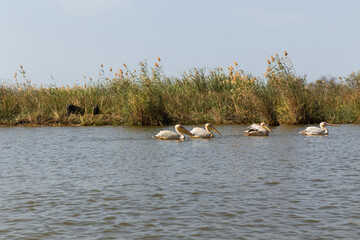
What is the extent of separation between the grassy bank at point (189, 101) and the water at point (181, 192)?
7.83 meters

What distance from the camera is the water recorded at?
5691 mm

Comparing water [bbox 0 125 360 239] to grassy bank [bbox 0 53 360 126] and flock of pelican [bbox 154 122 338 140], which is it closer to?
flock of pelican [bbox 154 122 338 140]

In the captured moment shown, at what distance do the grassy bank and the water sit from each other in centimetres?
783

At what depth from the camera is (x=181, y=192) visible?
7.61 meters

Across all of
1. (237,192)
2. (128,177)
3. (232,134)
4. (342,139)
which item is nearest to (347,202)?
(237,192)

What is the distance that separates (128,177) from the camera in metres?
9.09

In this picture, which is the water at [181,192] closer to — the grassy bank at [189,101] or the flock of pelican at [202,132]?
the flock of pelican at [202,132]

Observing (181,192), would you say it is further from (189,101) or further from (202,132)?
(189,101)

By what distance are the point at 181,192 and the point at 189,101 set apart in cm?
1655

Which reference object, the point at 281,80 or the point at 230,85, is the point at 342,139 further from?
the point at 230,85

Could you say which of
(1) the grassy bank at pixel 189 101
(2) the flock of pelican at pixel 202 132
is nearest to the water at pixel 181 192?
(2) the flock of pelican at pixel 202 132

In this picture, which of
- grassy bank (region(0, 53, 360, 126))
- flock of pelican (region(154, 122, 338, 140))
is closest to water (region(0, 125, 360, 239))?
flock of pelican (region(154, 122, 338, 140))

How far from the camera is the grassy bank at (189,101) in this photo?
21.8 metres

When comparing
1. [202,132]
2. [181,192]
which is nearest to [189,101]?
[202,132]
